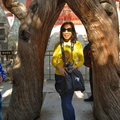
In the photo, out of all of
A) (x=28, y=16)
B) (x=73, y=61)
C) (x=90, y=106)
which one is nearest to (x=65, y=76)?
(x=73, y=61)

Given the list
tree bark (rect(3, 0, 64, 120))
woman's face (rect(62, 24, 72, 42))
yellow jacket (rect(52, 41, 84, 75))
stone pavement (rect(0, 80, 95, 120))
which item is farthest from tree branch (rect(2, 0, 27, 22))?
stone pavement (rect(0, 80, 95, 120))

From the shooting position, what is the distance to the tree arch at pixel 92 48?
3.17 m

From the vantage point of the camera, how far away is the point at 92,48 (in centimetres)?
326

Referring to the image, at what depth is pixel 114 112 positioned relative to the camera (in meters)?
3.23

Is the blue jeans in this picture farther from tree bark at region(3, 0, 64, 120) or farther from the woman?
tree bark at region(3, 0, 64, 120)

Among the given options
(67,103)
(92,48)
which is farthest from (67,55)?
(67,103)

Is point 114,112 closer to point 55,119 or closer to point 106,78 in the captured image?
point 106,78

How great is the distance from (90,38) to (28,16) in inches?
47.3

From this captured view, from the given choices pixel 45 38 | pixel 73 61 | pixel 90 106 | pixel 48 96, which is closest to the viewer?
pixel 73 61

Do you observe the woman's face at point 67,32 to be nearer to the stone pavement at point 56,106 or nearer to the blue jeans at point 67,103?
the blue jeans at point 67,103

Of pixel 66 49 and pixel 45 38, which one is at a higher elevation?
pixel 45 38

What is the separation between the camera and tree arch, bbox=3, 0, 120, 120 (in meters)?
3.17

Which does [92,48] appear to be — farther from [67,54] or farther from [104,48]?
[67,54]

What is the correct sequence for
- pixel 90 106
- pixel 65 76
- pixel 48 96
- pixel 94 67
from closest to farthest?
pixel 65 76 < pixel 94 67 < pixel 90 106 < pixel 48 96
